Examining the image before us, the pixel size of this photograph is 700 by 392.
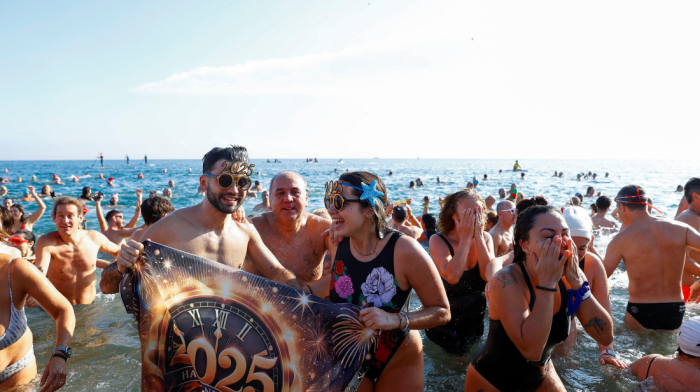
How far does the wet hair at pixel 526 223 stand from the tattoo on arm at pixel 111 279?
2.86 m

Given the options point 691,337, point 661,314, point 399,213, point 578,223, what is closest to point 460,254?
point 578,223

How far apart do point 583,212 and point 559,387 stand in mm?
1597

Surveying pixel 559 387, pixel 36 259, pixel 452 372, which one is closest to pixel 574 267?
pixel 559 387

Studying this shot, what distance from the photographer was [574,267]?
9.05 ft

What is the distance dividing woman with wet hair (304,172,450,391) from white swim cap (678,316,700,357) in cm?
206

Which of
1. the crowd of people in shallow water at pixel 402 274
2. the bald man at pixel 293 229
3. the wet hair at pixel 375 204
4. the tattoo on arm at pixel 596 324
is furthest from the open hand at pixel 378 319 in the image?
the bald man at pixel 293 229

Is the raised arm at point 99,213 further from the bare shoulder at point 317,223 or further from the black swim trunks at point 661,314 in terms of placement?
the black swim trunks at point 661,314

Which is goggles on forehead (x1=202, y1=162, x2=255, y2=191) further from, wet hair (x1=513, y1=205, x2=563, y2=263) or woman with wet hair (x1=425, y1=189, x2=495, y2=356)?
woman with wet hair (x1=425, y1=189, x2=495, y2=356)

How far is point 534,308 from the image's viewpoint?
2627mm

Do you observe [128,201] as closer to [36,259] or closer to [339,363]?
[36,259]

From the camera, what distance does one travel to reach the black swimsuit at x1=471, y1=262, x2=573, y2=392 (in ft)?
9.41

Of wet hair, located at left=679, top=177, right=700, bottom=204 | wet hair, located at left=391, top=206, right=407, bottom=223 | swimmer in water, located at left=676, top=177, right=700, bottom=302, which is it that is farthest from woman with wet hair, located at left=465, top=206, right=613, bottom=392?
wet hair, located at left=391, top=206, right=407, bottom=223

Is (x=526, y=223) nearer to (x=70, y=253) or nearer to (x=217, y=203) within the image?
(x=217, y=203)

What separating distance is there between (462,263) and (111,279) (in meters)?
3.28
